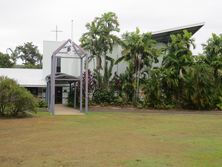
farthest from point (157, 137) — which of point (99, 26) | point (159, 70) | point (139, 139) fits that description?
point (99, 26)

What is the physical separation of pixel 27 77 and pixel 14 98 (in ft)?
61.2

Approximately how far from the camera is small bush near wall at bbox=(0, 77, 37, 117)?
22125 mm

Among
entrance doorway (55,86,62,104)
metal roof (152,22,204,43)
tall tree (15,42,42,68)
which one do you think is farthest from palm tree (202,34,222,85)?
tall tree (15,42,42,68)

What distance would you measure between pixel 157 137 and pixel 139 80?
64.9ft

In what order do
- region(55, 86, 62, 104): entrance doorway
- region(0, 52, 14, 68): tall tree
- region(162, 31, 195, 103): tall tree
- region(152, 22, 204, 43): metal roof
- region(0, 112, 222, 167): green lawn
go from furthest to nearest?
1. region(0, 52, 14, 68): tall tree
2. region(55, 86, 62, 104): entrance doorway
3. region(152, 22, 204, 43): metal roof
4. region(162, 31, 195, 103): tall tree
5. region(0, 112, 222, 167): green lawn

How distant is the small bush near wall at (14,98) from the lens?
72.6 ft

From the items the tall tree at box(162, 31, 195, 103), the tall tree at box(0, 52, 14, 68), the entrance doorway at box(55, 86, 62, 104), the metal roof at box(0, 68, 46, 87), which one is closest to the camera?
the tall tree at box(162, 31, 195, 103)

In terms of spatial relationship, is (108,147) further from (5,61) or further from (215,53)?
(5,61)

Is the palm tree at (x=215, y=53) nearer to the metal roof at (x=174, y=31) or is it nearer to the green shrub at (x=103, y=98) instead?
the metal roof at (x=174, y=31)

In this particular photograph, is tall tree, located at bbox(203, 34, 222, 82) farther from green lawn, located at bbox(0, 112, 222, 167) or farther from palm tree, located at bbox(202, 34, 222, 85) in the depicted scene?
green lawn, located at bbox(0, 112, 222, 167)

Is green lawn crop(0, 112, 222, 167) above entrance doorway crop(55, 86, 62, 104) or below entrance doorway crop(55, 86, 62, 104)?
below

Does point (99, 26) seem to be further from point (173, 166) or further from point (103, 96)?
point (173, 166)

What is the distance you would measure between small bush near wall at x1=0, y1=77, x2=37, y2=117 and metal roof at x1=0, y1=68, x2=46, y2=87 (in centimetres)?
1469

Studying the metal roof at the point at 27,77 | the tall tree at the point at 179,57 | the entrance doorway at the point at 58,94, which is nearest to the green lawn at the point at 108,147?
the tall tree at the point at 179,57
